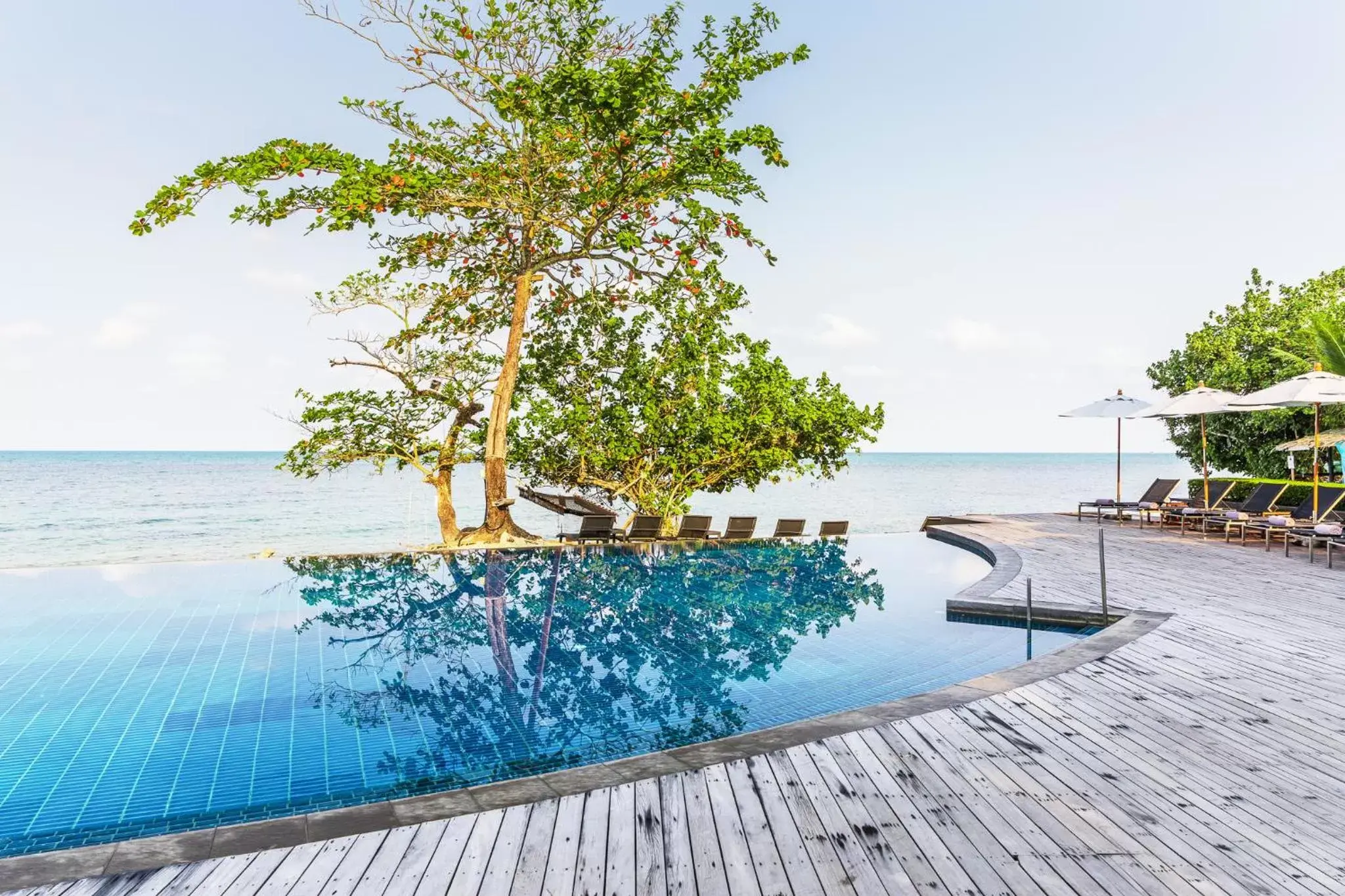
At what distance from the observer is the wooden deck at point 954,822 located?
2.34 meters

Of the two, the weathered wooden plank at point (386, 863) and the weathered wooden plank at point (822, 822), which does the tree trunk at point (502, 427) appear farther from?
the weathered wooden plank at point (386, 863)

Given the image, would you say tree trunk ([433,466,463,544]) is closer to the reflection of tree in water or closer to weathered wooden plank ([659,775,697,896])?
the reflection of tree in water

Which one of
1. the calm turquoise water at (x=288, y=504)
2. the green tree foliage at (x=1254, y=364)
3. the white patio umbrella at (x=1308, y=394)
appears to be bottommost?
the calm turquoise water at (x=288, y=504)

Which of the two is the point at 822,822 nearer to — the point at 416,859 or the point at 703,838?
the point at 703,838

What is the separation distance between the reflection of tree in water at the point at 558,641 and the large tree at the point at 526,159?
3894mm

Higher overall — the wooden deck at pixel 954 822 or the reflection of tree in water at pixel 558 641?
the wooden deck at pixel 954 822

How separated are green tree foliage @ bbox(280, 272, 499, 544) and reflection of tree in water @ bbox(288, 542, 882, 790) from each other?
3.20 m

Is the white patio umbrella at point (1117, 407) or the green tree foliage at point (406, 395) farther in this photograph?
the green tree foliage at point (406, 395)

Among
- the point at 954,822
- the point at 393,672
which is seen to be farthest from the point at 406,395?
the point at 954,822

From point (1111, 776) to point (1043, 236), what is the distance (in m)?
29.0

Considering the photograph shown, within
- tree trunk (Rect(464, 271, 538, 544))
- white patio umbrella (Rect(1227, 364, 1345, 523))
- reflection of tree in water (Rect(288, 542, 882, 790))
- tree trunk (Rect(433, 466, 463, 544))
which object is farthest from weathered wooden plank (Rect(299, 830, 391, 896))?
tree trunk (Rect(433, 466, 463, 544))

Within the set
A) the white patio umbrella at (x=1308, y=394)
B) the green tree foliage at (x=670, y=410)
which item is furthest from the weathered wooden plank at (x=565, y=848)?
the green tree foliage at (x=670, y=410)

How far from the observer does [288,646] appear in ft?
21.0

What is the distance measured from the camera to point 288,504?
40875mm
